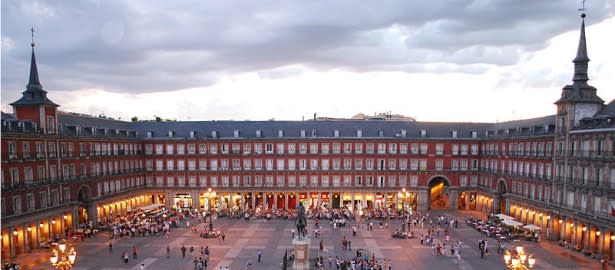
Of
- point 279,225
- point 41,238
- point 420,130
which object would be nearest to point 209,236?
point 279,225

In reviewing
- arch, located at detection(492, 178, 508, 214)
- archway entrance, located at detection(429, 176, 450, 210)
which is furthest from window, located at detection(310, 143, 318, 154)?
arch, located at detection(492, 178, 508, 214)

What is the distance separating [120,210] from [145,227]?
14241mm

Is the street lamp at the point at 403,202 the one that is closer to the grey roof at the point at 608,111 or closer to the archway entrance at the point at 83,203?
the grey roof at the point at 608,111

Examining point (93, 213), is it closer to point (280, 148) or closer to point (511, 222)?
point (280, 148)

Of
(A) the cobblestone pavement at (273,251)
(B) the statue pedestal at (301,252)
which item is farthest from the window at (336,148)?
(B) the statue pedestal at (301,252)

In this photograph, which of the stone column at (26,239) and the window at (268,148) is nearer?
the stone column at (26,239)

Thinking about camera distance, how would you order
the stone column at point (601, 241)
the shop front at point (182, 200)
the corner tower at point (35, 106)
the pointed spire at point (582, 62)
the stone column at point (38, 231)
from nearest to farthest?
the stone column at point (601, 241) < the stone column at point (38, 231) < the pointed spire at point (582, 62) < the corner tower at point (35, 106) < the shop front at point (182, 200)

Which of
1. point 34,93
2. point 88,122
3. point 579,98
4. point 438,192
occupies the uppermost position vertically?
point 34,93

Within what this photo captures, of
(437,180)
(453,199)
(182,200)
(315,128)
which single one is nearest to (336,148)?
(315,128)

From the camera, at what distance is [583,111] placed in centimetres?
4909

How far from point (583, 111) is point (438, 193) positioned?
36.7 m

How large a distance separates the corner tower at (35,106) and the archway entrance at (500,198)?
63.9 metres

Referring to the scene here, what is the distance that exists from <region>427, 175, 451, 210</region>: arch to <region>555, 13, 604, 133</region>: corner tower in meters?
27.3

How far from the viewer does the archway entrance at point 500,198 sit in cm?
6675
